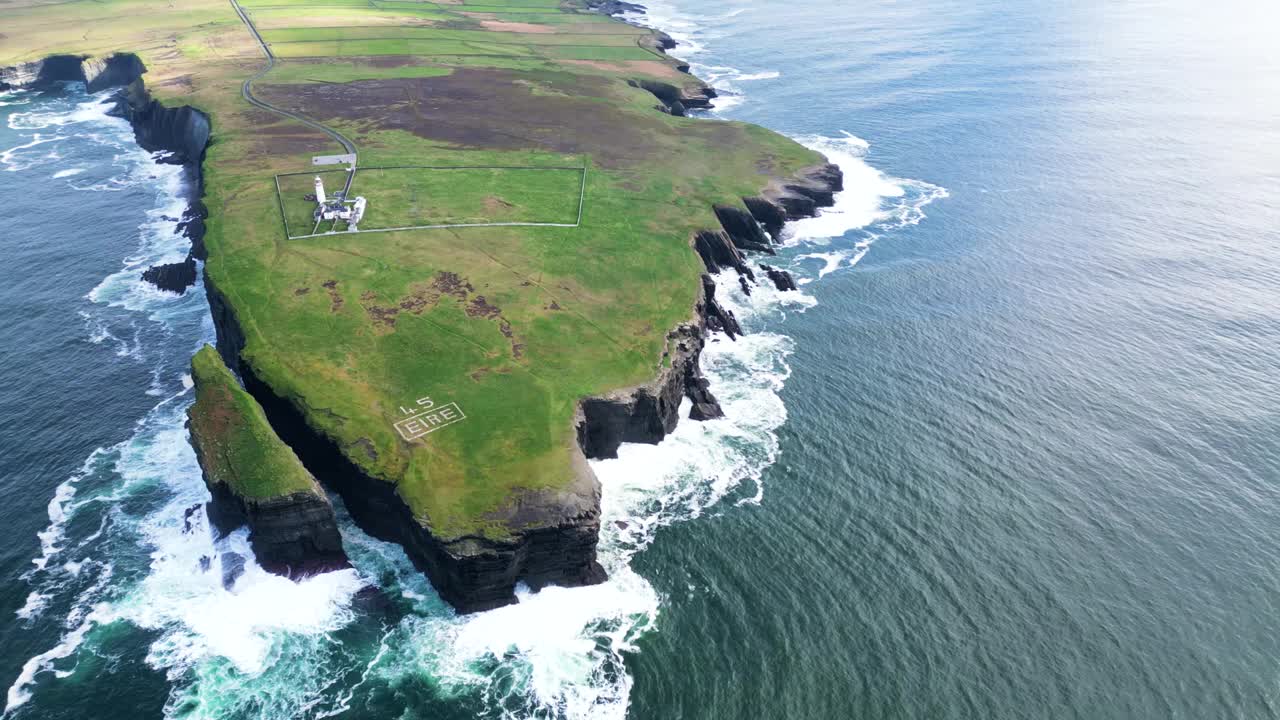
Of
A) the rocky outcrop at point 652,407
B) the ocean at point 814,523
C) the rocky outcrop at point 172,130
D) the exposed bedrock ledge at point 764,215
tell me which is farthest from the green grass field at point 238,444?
the rocky outcrop at point 172,130

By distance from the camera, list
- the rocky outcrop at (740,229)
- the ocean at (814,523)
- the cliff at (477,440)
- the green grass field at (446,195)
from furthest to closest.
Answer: the rocky outcrop at (740,229), the green grass field at (446,195), the cliff at (477,440), the ocean at (814,523)

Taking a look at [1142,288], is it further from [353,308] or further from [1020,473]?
[353,308]

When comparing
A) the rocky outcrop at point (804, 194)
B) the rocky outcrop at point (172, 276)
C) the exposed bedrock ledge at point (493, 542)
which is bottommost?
the rocky outcrop at point (172, 276)

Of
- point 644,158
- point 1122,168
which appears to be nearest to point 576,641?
point 644,158

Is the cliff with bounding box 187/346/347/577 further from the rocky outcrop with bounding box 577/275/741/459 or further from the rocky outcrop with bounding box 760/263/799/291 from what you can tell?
the rocky outcrop with bounding box 760/263/799/291

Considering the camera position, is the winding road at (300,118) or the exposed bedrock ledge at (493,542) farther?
the winding road at (300,118)

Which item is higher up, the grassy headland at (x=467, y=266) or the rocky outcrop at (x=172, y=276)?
the grassy headland at (x=467, y=266)

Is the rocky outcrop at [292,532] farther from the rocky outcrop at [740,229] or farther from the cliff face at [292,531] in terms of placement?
the rocky outcrop at [740,229]
